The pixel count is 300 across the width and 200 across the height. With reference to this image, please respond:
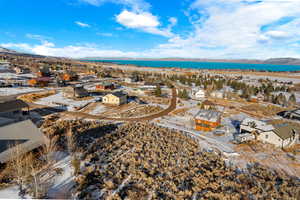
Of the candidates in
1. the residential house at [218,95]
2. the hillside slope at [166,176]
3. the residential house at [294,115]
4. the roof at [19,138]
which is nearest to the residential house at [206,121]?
the hillside slope at [166,176]

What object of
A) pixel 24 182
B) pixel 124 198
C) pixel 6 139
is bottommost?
pixel 124 198

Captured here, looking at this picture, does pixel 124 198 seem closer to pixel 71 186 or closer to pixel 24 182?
pixel 71 186

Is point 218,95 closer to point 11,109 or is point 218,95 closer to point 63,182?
point 63,182

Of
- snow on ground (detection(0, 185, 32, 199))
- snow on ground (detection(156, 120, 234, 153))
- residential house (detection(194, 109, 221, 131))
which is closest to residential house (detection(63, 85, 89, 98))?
snow on ground (detection(156, 120, 234, 153))

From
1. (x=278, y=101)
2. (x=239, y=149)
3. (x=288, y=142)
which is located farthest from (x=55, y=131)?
(x=278, y=101)

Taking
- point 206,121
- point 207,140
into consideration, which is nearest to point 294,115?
point 206,121

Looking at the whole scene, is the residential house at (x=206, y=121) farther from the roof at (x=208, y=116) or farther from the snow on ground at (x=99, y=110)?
the snow on ground at (x=99, y=110)
